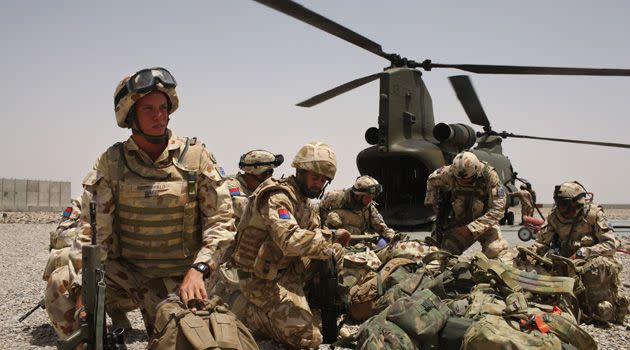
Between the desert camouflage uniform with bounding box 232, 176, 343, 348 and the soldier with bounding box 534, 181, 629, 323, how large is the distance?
265 cm

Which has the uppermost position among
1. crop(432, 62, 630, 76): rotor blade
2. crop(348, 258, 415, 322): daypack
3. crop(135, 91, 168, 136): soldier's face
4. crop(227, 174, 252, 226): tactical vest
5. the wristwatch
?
crop(432, 62, 630, 76): rotor blade

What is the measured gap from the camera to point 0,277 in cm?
863

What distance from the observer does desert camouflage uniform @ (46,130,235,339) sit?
323 cm

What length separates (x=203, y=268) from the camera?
301 cm

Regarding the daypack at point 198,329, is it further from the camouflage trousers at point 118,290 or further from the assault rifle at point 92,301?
the camouflage trousers at point 118,290

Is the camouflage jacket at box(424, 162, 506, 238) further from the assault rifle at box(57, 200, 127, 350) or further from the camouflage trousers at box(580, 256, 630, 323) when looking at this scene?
the assault rifle at box(57, 200, 127, 350)

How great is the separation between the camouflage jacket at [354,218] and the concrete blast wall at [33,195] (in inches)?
796

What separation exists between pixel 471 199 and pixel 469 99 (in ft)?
18.5

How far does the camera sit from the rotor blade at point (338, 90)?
33.4 feet

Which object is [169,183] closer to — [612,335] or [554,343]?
[554,343]

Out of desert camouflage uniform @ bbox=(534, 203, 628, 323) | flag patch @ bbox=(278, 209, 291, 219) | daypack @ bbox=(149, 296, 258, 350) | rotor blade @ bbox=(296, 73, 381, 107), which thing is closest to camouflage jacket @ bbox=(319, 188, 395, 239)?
desert camouflage uniform @ bbox=(534, 203, 628, 323)

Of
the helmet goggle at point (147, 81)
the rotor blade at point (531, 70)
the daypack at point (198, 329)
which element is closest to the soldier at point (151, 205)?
the helmet goggle at point (147, 81)

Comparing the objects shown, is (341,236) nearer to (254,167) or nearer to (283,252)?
(283,252)

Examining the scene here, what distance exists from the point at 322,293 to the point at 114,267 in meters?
1.73
